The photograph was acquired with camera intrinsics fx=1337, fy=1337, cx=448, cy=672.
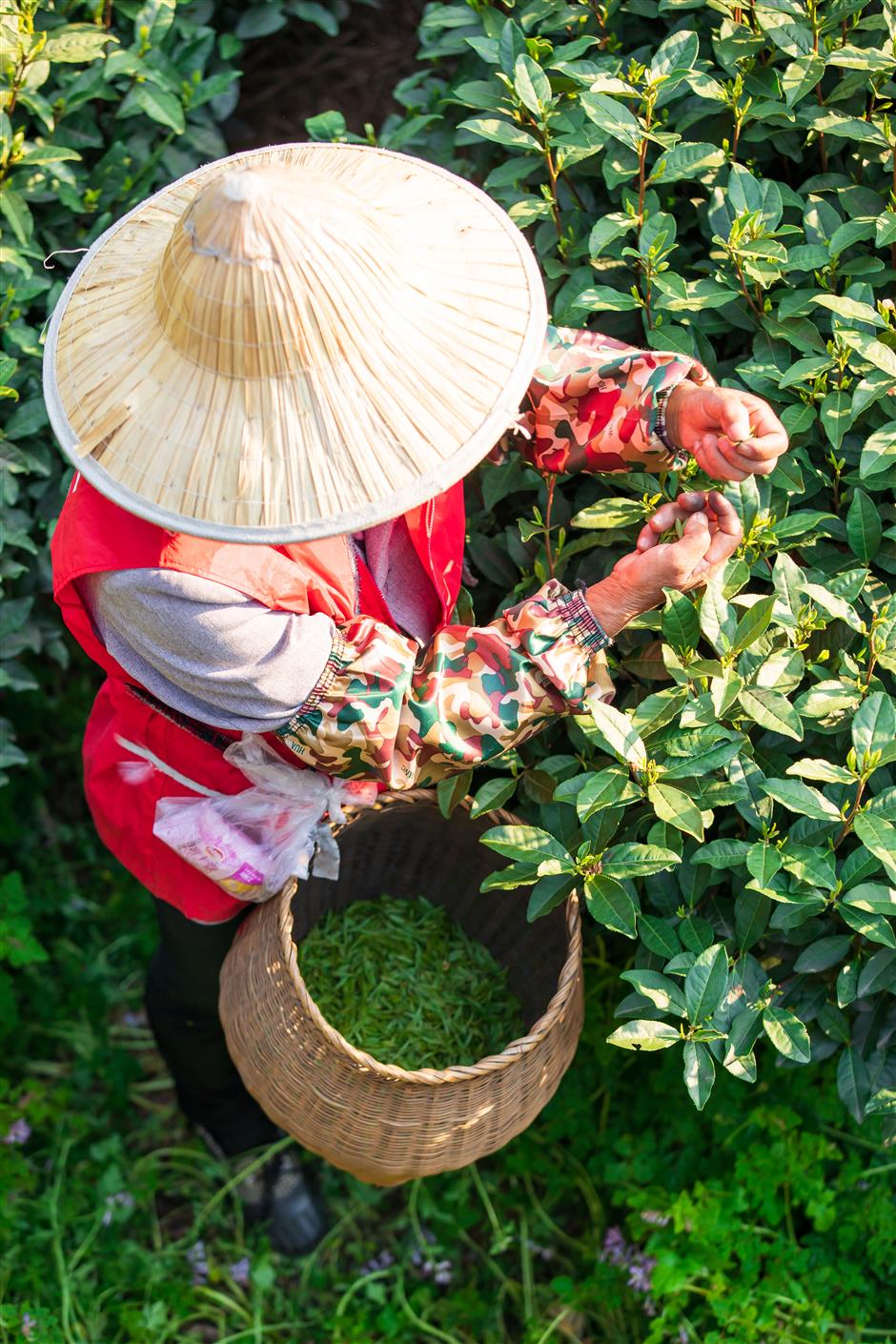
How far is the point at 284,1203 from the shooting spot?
2434 mm

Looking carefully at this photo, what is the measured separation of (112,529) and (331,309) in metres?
0.35

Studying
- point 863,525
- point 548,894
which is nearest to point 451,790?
point 548,894

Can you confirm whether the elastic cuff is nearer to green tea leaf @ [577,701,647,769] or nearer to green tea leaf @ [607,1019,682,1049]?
green tea leaf @ [577,701,647,769]

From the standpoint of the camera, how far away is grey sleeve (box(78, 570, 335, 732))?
54.5 inches

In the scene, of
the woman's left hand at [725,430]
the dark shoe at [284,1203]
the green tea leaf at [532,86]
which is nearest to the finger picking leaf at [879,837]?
the woman's left hand at [725,430]

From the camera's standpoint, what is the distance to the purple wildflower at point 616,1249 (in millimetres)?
2225

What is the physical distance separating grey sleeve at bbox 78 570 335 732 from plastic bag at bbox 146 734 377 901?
0.28 m

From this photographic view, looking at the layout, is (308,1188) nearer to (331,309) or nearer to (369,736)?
(369,736)

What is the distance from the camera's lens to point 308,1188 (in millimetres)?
2484

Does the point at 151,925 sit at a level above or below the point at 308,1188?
above


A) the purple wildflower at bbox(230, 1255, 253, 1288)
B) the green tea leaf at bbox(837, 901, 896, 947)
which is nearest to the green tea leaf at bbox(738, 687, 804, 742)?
the green tea leaf at bbox(837, 901, 896, 947)

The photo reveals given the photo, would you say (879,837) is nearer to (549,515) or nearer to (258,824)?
(549,515)

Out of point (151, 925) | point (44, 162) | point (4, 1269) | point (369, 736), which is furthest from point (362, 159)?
point (4, 1269)

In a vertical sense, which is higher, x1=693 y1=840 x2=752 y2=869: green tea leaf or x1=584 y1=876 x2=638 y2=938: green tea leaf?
x1=693 y1=840 x2=752 y2=869: green tea leaf
